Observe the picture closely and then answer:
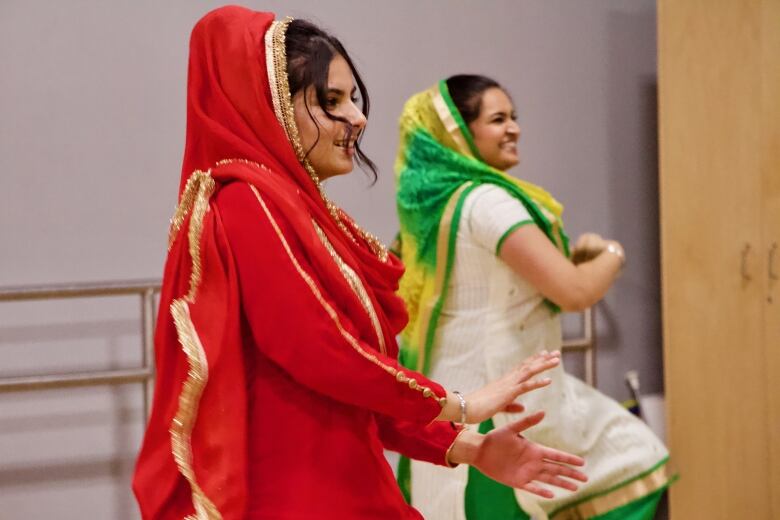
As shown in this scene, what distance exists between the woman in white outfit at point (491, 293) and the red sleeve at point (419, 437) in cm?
71

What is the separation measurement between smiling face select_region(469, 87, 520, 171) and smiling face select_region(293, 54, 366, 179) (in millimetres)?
1050

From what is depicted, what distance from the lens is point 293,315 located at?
109cm

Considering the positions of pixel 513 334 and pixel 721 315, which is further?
pixel 721 315

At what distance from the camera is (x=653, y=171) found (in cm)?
346

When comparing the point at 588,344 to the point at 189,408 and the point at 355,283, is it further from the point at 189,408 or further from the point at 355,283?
the point at 189,408

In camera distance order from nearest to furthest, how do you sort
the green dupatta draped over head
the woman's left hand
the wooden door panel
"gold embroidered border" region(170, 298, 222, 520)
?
"gold embroidered border" region(170, 298, 222, 520) → the woman's left hand → the green dupatta draped over head → the wooden door panel

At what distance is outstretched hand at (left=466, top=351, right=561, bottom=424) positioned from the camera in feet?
3.99

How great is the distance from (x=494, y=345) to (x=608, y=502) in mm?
495

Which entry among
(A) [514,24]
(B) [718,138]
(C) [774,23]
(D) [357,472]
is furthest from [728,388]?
(D) [357,472]

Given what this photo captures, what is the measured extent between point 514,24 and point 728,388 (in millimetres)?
1380

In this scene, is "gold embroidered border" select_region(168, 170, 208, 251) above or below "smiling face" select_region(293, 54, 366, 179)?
below

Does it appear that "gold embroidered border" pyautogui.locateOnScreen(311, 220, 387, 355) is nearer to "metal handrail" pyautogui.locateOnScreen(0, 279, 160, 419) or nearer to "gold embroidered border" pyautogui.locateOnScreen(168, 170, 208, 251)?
"gold embroidered border" pyautogui.locateOnScreen(168, 170, 208, 251)

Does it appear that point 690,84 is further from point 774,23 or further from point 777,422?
point 777,422

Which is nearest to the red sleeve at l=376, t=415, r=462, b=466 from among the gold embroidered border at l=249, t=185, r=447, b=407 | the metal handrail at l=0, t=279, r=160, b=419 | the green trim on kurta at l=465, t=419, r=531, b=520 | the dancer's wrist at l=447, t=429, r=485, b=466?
the dancer's wrist at l=447, t=429, r=485, b=466
